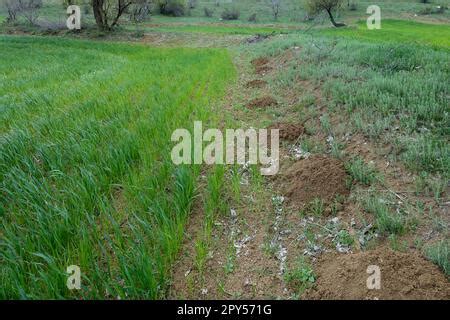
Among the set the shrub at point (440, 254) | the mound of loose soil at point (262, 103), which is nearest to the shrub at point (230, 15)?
the mound of loose soil at point (262, 103)

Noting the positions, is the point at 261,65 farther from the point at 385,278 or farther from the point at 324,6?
the point at 324,6

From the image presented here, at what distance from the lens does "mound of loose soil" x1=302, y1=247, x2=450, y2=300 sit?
3084 mm

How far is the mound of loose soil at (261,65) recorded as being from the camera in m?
15.0

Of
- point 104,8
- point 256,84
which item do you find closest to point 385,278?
point 256,84

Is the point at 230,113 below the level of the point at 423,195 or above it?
above

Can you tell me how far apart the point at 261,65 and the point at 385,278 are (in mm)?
14318

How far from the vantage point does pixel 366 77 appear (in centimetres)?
909

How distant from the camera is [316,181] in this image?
505 centimetres

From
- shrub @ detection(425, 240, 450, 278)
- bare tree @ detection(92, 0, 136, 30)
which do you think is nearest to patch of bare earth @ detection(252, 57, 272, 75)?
shrub @ detection(425, 240, 450, 278)

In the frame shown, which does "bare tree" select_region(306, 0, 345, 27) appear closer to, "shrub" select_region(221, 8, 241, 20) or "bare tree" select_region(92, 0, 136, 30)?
"shrub" select_region(221, 8, 241, 20)
